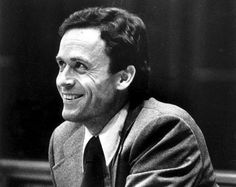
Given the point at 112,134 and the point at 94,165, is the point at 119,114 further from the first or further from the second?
the point at 94,165

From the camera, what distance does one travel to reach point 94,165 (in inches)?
73.2

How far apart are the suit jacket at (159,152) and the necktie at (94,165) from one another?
55 millimetres

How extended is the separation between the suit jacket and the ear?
0.31 ft

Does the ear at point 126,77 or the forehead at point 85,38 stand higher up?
the forehead at point 85,38

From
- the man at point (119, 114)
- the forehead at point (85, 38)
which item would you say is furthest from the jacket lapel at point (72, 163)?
the forehead at point (85, 38)

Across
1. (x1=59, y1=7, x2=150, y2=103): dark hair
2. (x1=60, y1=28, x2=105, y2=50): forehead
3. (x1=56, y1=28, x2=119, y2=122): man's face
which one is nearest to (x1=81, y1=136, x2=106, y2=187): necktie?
(x1=56, y1=28, x2=119, y2=122): man's face

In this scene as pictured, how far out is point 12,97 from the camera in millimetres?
2574

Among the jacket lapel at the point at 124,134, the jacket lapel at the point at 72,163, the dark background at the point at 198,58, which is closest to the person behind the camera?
the jacket lapel at the point at 124,134

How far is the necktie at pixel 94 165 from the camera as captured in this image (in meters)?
1.84

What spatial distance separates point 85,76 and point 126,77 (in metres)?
0.16

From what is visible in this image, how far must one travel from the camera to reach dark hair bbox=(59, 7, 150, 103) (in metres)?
1.79

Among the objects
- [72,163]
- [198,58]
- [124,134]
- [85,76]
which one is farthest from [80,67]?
[198,58]

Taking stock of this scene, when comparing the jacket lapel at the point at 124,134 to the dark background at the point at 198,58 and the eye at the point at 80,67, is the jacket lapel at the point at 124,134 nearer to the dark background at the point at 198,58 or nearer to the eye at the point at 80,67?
the eye at the point at 80,67

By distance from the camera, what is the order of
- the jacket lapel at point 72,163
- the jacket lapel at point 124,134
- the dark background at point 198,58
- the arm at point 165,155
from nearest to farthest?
the arm at point 165,155, the jacket lapel at point 124,134, the jacket lapel at point 72,163, the dark background at point 198,58
